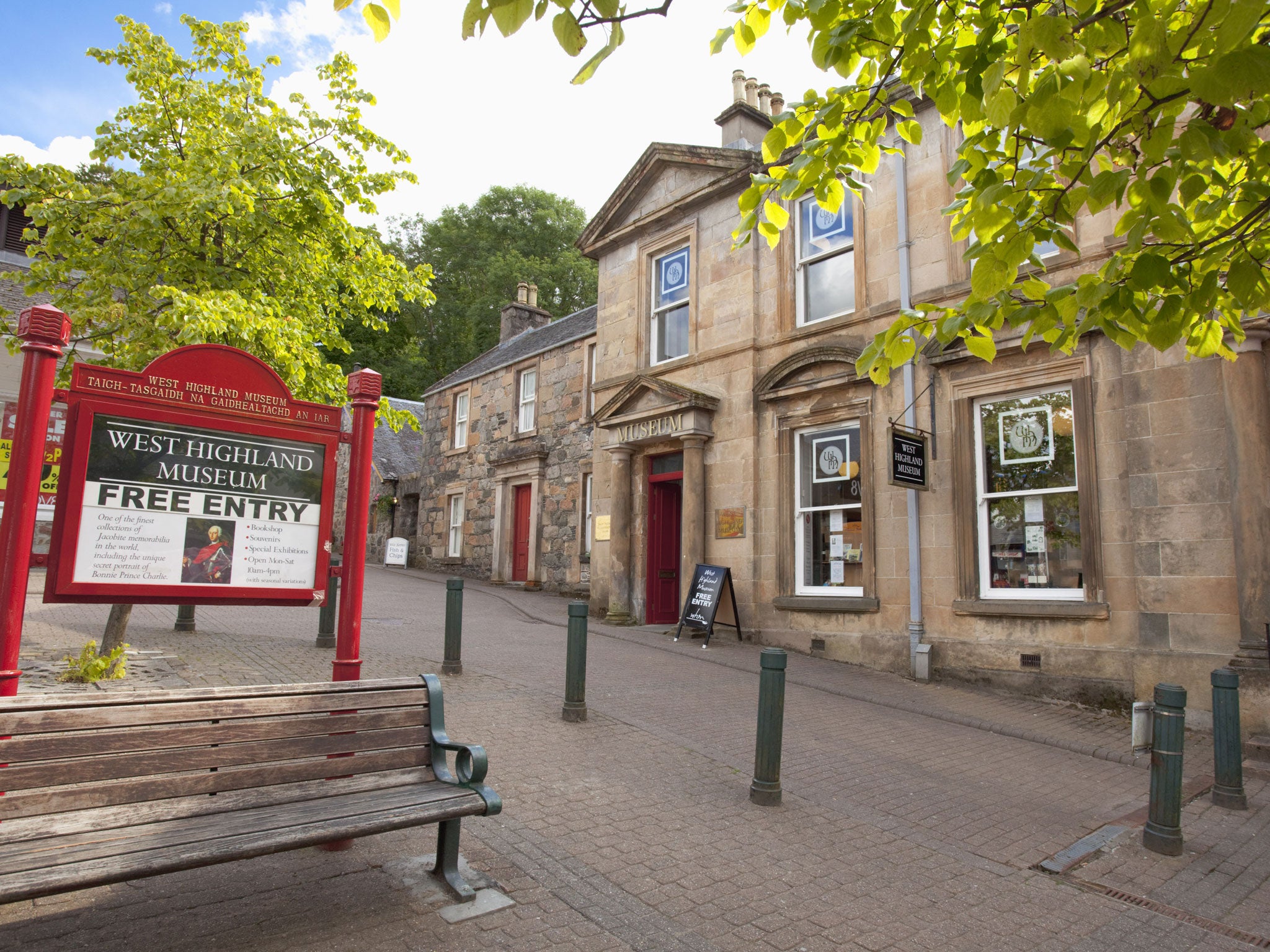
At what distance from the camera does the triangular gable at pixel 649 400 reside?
12750 millimetres

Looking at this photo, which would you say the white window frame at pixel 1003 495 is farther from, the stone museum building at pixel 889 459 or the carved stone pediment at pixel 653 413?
the carved stone pediment at pixel 653 413

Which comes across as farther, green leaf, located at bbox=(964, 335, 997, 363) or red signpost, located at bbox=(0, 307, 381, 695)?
green leaf, located at bbox=(964, 335, 997, 363)

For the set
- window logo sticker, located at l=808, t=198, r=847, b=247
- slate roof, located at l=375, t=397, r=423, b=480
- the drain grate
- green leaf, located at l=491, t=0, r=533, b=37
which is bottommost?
the drain grate

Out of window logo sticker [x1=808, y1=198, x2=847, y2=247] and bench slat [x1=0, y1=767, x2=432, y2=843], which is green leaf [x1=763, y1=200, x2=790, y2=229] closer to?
bench slat [x1=0, y1=767, x2=432, y2=843]

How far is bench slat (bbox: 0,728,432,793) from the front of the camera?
2975 mm

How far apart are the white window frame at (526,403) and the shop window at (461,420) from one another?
111 inches

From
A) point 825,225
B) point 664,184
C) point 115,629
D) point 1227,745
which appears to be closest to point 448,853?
point 1227,745

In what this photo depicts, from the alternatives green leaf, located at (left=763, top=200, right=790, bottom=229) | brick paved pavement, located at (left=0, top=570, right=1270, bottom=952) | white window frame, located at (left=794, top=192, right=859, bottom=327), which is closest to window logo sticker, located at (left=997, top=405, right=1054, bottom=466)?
brick paved pavement, located at (left=0, top=570, right=1270, bottom=952)

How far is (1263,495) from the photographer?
7336mm

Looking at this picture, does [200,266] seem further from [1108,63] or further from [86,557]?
[1108,63]

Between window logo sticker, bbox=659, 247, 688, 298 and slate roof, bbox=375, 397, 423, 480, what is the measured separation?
14949 mm

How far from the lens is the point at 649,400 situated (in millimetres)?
13656

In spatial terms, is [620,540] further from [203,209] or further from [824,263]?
[203,209]

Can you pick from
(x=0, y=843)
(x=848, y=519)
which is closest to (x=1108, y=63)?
(x=0, y=843)
